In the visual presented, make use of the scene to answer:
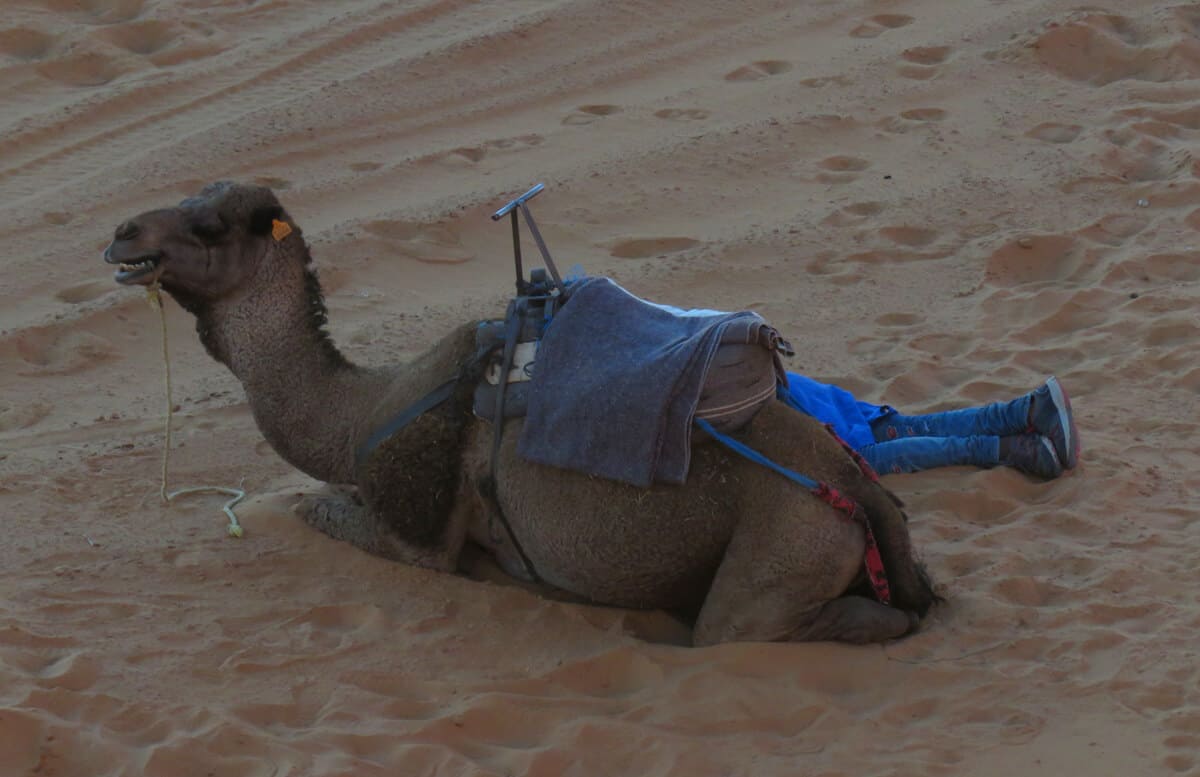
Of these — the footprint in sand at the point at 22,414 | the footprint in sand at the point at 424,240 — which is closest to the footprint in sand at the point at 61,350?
the footprint in sand at the point at 22,414

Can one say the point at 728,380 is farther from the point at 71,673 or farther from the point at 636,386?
the point at 71,673

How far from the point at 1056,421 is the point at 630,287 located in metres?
2.96

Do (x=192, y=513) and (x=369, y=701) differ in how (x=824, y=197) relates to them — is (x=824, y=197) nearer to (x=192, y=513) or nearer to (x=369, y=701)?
(x=192, y=513)

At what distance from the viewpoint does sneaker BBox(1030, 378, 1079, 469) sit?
269 inches

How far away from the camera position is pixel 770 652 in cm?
559

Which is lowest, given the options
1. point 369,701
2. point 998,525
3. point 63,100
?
point 998,525

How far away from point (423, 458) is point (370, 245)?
3.79 meters

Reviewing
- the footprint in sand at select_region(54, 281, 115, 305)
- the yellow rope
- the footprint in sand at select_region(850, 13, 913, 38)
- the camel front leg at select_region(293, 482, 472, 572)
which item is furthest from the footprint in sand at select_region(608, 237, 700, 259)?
the footprint in sand at select_region(850, 13, 913, 38)

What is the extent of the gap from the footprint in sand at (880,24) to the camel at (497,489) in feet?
24.3

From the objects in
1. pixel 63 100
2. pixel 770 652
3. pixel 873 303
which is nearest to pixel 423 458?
pixel 770 652

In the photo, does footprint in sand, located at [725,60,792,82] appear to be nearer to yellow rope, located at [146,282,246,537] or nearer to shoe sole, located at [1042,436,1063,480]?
shoe sole, located at [1042,436,1063,480]

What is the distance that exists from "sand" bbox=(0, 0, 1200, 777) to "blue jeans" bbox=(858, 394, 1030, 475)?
0.42ft

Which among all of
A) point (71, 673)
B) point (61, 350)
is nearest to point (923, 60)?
point (61, 350)

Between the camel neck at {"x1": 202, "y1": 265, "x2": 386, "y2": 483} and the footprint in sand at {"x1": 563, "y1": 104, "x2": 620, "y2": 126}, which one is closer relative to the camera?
the camel neck at {"x1": 202, "y1": 265, "x2": 386, "y2": 483}
